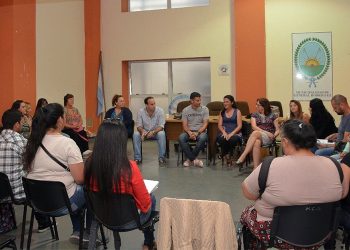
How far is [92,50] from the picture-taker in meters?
9.66

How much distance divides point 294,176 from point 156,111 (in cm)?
472

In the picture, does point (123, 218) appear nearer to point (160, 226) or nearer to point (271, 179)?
point (160, 226)

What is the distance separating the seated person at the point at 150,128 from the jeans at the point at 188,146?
37cm

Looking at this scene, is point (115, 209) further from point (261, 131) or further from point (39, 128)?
point (261, 131)

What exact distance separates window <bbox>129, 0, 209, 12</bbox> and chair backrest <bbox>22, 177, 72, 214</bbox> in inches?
290

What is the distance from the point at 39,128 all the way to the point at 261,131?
3.65 m

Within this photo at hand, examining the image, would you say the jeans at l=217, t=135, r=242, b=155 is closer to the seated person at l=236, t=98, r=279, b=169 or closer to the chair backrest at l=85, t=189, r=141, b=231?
the seated person at l=236, t=98, r=279, b=169

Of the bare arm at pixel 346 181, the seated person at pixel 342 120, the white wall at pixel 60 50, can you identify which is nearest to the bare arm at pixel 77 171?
the bare arm at pixel 346 181

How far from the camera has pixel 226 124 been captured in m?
6.31

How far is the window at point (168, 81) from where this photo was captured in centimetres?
A: 957

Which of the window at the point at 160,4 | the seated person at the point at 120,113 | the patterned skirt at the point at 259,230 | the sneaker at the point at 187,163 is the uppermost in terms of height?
the window at the point at 160,4

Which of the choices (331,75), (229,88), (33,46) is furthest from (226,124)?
(33,46)

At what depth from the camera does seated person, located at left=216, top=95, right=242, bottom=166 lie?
615 cm

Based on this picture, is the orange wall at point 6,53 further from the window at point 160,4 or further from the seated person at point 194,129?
the seated person at point 194,129
